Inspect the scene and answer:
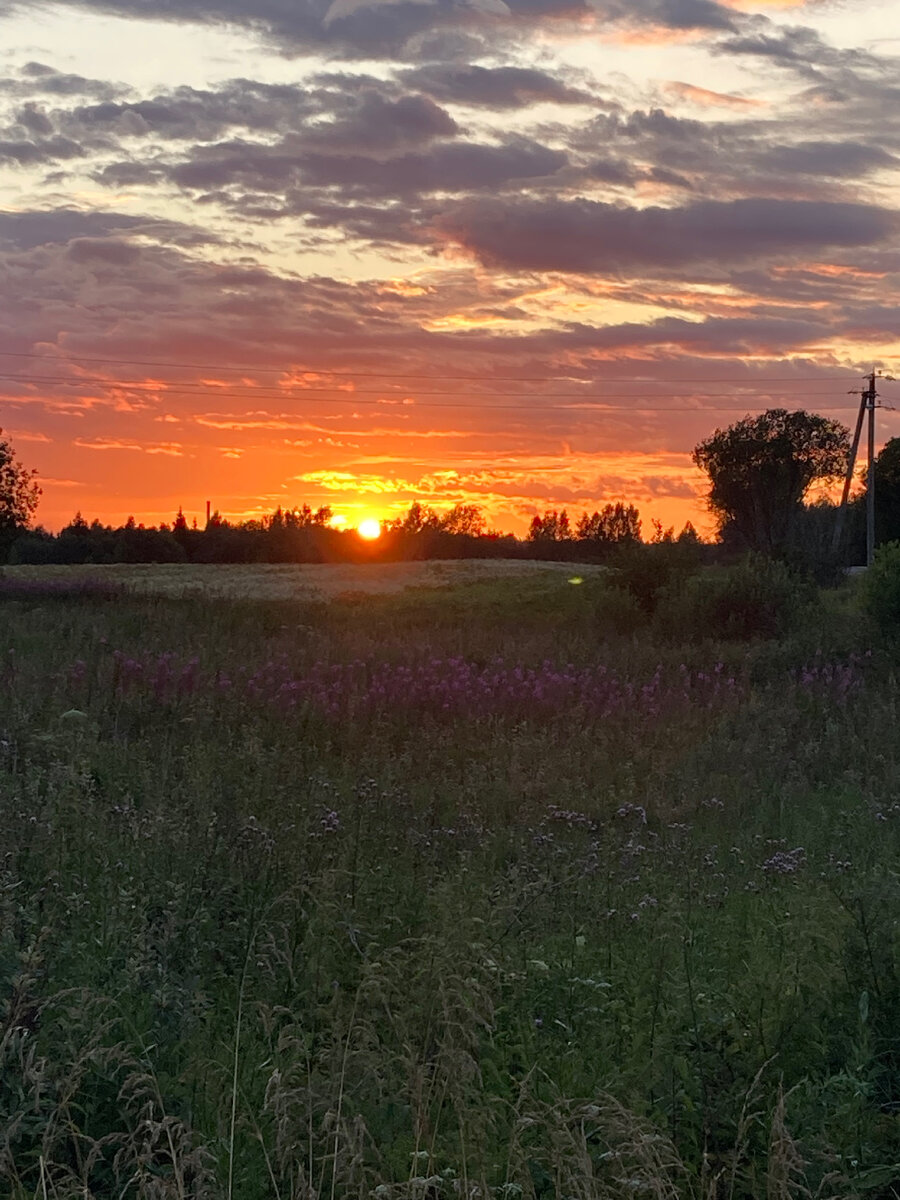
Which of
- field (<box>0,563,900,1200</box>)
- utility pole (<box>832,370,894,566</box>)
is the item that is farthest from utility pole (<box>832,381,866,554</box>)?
field (<box>0,563,900,1200</box>)

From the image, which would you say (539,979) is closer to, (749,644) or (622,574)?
(749,644)

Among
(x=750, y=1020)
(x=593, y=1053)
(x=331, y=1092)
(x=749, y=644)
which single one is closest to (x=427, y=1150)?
(x=331, y=1092)

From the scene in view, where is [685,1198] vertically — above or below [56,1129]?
below

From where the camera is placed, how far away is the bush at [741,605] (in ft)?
77.3

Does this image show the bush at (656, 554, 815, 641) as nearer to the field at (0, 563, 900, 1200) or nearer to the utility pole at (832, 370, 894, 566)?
the field at (0, 563, 900, 1200)

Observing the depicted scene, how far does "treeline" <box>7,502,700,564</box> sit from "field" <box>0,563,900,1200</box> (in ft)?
159

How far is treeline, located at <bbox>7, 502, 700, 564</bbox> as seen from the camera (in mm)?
63781

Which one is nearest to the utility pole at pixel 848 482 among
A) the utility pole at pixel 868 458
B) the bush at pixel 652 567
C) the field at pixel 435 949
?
the utility pole at pixel 868 458

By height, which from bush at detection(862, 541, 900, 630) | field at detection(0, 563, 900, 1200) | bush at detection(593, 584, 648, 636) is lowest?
field at detection(0, 563, 900, 1200)

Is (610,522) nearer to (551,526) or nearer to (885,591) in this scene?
(551,526)

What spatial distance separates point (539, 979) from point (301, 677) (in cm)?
928

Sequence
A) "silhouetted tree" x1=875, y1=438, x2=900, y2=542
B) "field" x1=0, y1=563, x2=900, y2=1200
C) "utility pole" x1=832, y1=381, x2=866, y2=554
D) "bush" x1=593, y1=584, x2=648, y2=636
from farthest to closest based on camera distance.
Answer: "silhouetted tree" x1=875, y1=438, x2=900, y2=542 < "utility pole" x1=832, y1=381, x2=866, y2=554 < "bush" x1=593, y1=584, x2=648, y2=636 < "field" x1=0, y1=563, x2=900, y2=1200

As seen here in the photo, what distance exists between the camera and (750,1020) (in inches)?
167

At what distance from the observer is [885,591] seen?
816 inches
